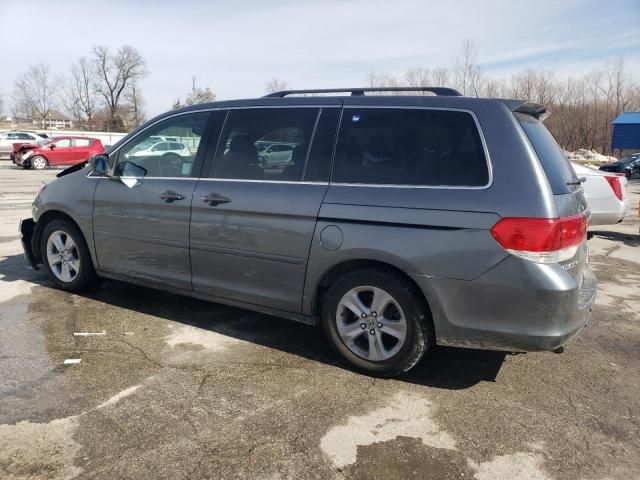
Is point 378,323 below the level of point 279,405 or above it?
above

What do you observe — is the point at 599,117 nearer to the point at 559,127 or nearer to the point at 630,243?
the point at 559,127

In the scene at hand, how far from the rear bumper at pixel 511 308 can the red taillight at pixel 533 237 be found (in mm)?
59

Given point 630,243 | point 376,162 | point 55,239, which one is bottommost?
point 630,243

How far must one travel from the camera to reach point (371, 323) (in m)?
3.51

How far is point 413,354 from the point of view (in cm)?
340

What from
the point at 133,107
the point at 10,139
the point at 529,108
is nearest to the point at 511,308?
the point at 529,108

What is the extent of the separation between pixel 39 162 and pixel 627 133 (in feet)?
137

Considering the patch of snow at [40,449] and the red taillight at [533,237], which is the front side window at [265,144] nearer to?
the red taillight at [533,237]

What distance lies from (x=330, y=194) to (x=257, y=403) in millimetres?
1435

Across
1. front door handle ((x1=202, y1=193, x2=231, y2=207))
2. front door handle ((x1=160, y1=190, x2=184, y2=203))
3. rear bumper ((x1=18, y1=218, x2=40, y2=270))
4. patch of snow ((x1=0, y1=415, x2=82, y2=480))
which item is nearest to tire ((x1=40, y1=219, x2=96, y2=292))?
rear bumper ((x1=18, y1=218, x2=40, y2=270))

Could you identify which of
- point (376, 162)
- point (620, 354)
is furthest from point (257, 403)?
point (620, 354)

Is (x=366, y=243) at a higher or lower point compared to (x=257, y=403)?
higher

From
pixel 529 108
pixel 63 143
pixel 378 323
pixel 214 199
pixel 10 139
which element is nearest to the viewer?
pixel 378 323

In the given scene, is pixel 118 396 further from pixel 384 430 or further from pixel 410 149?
pixel 410 149
